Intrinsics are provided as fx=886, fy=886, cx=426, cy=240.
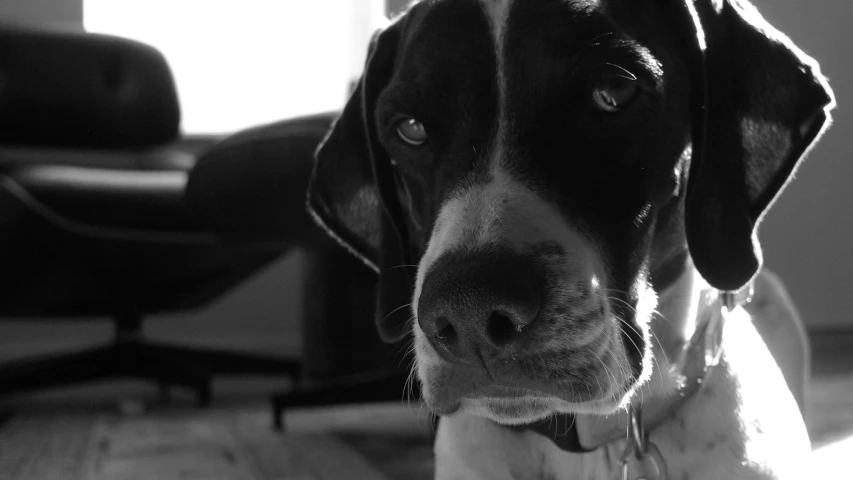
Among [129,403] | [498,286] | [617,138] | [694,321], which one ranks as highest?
[617,138]

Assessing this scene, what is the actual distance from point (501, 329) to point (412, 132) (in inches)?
15.1

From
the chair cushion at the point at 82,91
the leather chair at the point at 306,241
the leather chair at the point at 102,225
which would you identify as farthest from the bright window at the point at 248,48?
the leather chair at the point at 306,241

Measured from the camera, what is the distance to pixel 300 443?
2369mm

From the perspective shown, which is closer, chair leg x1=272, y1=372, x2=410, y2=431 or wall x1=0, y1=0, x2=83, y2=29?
chair leg x1=272, y1=372, x2=410, y2=431

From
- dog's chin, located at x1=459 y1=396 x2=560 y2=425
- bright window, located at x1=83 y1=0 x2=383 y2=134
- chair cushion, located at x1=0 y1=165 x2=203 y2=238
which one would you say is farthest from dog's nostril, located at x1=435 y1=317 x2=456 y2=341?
bright window, located at x1=83 y1=0 x2=383 y2=134

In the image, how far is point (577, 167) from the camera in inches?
41.8

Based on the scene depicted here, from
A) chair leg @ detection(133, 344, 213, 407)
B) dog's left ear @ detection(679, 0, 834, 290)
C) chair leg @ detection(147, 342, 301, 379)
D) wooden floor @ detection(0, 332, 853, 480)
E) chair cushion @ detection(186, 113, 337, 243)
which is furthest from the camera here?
chair leg @ detection(147, 342, 301, 379)

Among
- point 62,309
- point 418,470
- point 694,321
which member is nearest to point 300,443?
point 418,470

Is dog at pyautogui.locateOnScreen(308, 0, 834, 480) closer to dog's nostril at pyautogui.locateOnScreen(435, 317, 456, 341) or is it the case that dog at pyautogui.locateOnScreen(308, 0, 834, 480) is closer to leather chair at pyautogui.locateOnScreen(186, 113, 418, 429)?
dog's nostril at pyautogui.locateOnScreen(435, 317, 456, 341)

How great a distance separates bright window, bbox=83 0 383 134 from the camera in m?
→ 4.14

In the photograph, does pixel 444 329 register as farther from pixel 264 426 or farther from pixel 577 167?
pixel 264 426

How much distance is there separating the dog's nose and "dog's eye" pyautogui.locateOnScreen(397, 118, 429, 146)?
28cm

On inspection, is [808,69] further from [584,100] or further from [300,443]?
[300,443]

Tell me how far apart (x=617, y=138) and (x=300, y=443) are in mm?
1564
